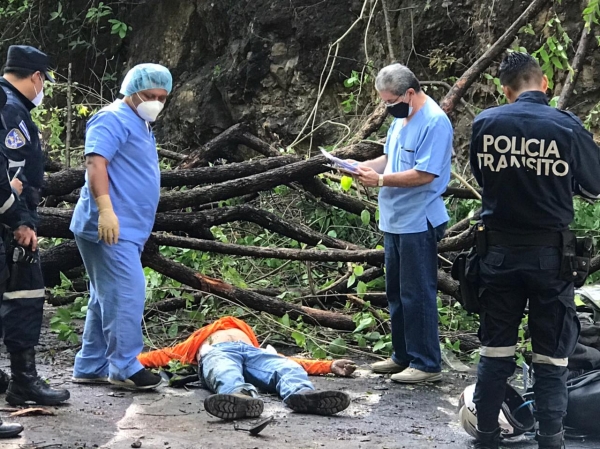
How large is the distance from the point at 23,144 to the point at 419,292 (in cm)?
265

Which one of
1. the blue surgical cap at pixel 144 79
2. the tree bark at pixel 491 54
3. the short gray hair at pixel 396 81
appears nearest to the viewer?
the blue surgical cap at pixel 144 79

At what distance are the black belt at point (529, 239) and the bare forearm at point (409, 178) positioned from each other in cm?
128

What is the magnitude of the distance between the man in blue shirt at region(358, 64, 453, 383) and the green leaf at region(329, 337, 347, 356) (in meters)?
0.77

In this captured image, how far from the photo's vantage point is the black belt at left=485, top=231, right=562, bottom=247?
13.0 ft

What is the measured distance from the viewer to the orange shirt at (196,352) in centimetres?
532

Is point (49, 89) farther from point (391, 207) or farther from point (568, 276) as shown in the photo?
point (568, 276)

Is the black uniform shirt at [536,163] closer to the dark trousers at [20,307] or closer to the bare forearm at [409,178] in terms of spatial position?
the bare forearm at [409,178]

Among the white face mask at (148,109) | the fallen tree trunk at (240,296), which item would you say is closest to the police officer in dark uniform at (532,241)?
the white face mask at (148,109)

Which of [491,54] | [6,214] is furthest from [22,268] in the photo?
[491,54]

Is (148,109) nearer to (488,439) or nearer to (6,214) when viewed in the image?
(6,214)

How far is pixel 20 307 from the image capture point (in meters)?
4.62

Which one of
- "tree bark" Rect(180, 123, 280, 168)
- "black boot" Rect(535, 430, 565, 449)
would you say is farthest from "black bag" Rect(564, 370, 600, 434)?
"tree bark" Rect(180, 123, 280, 168)

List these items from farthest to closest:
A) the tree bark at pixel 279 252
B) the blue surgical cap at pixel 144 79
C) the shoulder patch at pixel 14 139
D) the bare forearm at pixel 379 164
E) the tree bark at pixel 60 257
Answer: the tree bark at pixel 60 257 < the tree bark at pixel 279 252 < the bare forearm at pixel 379 164 < the blue surgical cap at pixel 144 79 < the shoulder patch at pixel 14 139

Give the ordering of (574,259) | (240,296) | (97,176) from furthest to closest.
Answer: (240,296) < (97,176) < (574,259)
